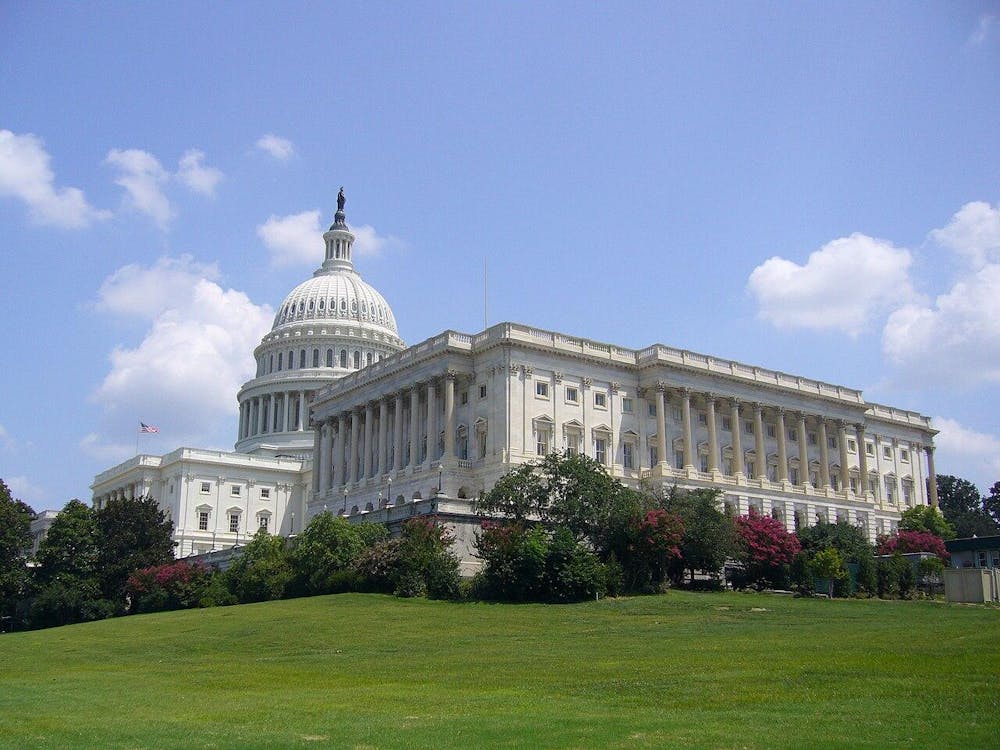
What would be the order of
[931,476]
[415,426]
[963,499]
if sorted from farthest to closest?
1. [963,499]
2. [931,476]
3. [415,426]

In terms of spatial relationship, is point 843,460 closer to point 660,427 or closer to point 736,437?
point 736,437

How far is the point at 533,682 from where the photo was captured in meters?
29.9

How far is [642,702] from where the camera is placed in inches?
991

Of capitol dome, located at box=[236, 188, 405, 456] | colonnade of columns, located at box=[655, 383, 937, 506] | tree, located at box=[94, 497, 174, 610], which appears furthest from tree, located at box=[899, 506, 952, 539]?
capitol dome, located at box=[236, 188, 405, 456]

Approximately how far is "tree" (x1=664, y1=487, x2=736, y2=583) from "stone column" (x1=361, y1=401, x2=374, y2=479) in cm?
4399

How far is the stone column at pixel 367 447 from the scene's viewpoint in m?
109

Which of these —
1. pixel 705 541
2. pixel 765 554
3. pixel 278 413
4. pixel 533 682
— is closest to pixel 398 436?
pixel 705 541

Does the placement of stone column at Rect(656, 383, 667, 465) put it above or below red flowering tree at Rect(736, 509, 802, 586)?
above

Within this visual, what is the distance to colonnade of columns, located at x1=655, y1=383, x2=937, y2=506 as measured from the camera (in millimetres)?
101312

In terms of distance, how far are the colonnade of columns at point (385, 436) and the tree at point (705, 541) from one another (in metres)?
29.1

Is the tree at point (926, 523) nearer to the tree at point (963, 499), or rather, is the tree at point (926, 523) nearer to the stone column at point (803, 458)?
the stone column at point (803, 458)

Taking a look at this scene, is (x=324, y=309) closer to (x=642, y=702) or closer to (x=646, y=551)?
(x=646, y=551)

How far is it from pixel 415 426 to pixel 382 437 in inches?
264

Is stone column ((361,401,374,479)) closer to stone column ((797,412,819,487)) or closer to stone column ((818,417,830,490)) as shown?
stone column ((797,412,819,487))
